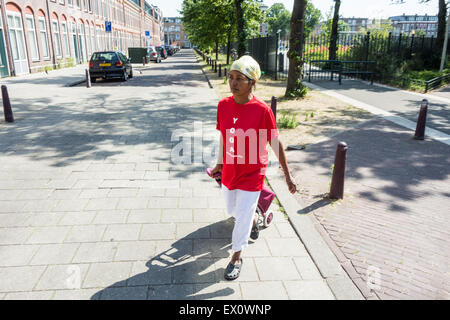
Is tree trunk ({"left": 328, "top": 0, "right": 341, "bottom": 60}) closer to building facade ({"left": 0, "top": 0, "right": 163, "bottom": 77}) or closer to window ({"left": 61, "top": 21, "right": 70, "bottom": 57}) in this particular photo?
building facade ({"left": 0, "top": 0, "right": 163, "bottom": 77})

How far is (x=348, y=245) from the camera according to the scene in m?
3.64

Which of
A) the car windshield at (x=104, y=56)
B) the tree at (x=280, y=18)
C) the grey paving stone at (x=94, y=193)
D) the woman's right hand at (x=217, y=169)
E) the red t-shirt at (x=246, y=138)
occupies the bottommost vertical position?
the grey paving stone at (x=94, y=193)

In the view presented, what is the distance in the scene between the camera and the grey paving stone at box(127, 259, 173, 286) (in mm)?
3030

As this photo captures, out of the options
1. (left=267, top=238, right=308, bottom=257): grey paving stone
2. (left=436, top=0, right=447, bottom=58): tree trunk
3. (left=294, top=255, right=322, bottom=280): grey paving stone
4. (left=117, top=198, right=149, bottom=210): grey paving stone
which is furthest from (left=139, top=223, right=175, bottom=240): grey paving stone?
(left=436, top=0, right=447, bottom=58): tree trunk

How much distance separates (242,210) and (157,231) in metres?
1.30

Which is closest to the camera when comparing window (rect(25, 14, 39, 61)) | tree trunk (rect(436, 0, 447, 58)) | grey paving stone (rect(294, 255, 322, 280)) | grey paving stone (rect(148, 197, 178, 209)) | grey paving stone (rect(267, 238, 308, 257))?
grey paving stone (rect(294, 255, 322, 280))

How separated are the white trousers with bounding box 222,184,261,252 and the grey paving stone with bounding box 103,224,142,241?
4.06 ft

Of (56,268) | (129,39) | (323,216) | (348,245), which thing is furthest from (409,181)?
(129,39)

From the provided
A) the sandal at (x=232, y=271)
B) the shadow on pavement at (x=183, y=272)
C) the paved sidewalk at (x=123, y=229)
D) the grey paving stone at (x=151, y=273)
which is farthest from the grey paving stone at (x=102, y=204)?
the sandal at (x=232, y=271)

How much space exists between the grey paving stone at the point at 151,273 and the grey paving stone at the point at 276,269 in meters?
0.82

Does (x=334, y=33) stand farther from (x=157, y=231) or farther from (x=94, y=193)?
(x=157, y=231)

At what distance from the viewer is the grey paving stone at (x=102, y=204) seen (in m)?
4.45

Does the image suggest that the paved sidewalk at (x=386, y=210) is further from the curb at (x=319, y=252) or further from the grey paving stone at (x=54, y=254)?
the grey paving stone at (x=54, y=254)
